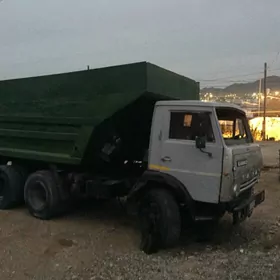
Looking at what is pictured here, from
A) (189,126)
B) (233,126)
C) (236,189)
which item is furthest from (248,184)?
(189,126)

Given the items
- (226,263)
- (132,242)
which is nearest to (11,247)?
(132,242)

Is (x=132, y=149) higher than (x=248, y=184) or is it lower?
higher

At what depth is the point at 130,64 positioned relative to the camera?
20.0 feet

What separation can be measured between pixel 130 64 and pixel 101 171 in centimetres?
230

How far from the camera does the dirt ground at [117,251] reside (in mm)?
4746

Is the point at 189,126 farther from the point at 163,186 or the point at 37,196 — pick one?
the point at 37,196

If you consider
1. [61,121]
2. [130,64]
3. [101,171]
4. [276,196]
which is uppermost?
[130,64]

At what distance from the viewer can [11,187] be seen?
808 centimetres

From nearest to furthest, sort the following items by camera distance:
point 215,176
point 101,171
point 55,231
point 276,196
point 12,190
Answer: point 215,176
point 55,231
point 101,171
point 12,190
point 276,196

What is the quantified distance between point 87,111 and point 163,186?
198 cm

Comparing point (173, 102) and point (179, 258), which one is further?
point (173, 102)

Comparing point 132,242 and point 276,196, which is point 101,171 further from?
point 276,196

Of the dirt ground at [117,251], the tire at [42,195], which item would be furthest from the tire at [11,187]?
the tire at [42,195]

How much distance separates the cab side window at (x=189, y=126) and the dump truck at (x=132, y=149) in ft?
0.05
